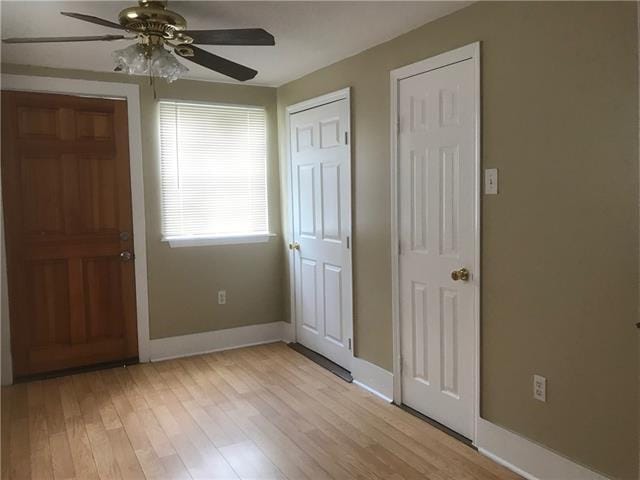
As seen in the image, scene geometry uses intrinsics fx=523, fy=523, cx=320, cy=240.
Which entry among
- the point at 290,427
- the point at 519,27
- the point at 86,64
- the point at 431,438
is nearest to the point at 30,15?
the point at 86,64

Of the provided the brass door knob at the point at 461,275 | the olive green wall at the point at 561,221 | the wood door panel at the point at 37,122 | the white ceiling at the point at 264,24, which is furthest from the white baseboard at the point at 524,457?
the wood door panel at the point at 37,122

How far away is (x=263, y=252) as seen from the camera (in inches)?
186

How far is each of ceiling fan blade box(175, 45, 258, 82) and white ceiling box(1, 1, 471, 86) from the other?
0.25 metres

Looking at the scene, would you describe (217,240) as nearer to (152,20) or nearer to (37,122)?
(37,122)

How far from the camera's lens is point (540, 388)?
2.44 meters

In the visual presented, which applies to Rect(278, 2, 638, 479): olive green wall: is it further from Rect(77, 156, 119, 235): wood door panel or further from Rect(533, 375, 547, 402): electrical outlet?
Rect(77, 156, 119, 235): wood door panel

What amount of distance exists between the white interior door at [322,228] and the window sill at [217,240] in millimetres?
327

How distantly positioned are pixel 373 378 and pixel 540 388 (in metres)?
1.35

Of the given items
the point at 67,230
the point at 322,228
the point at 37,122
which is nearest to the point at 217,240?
the point at 322,228

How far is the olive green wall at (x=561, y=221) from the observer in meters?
2.06

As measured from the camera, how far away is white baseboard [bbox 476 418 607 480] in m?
2.31

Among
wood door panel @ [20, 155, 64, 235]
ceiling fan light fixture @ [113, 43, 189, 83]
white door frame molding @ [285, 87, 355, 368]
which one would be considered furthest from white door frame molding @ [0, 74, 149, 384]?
ceiling fan light fixture @ [113, 43, 189, 83]

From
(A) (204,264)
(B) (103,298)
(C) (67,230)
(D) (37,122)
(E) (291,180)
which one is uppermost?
(D) (37,122)

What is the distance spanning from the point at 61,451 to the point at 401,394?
1987mm
